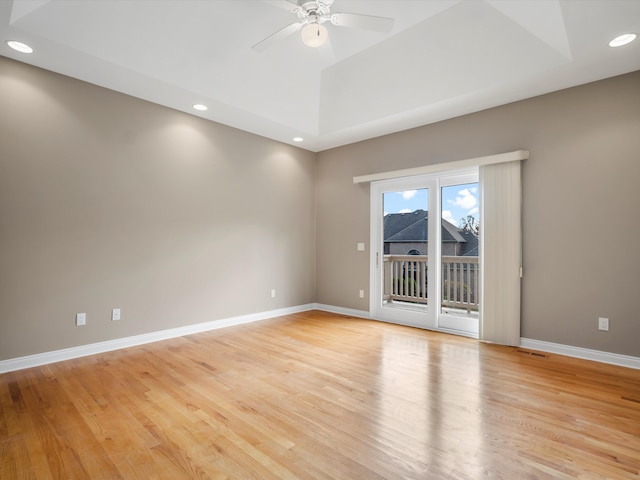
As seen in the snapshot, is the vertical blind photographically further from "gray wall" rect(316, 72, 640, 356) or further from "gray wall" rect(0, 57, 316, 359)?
"gray wall" rect(0, 57, 316, 359)

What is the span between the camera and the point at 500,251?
149 inches

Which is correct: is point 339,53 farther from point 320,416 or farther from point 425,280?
point 320,416

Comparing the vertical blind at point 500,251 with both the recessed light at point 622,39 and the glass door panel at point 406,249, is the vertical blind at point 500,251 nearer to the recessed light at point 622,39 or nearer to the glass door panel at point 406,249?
the glass door panel at point 406,249

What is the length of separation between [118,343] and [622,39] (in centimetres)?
559

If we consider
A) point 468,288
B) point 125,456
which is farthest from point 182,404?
point 468,288

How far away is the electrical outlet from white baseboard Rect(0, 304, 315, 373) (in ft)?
13.3

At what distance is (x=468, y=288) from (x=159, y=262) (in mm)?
3939

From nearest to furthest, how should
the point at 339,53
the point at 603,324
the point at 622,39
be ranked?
the point at 622,39, the point at 603,324, the point at 339,53

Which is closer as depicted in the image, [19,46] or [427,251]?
[19,46]

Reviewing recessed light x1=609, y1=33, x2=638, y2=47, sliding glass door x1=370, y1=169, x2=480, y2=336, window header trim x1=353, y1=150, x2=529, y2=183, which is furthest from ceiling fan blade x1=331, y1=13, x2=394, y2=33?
sliding glass door x1=370, y1=169, x2=480, y2=336

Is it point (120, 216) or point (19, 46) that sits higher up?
point (19, 46)

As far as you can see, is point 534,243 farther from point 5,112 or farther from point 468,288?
point 5,112

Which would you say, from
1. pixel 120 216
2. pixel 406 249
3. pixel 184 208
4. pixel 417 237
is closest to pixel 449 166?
pixel 417 237

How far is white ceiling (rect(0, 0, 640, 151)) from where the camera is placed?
2672 mm
